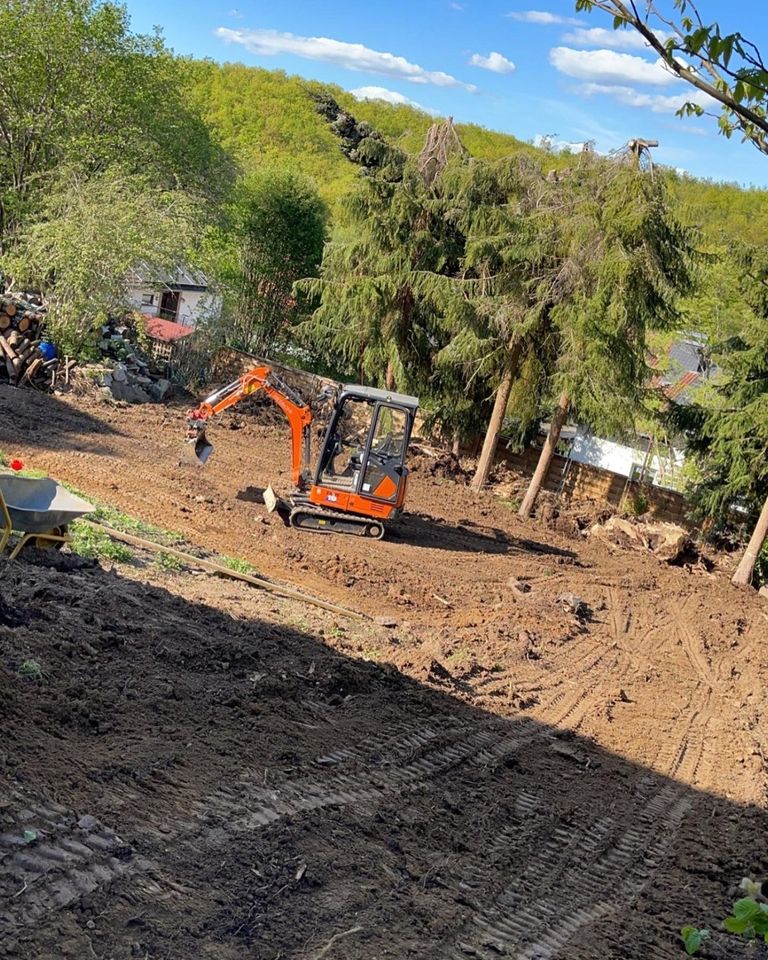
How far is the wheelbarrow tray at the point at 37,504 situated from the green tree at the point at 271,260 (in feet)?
73.7

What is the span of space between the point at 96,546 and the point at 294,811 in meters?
5.76

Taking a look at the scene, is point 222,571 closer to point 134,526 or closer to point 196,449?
point 134,526

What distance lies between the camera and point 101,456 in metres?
17.9

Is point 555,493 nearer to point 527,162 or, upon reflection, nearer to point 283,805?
point 527,162

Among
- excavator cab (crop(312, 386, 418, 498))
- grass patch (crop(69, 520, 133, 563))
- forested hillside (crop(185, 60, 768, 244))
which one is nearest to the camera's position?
grass patch (crop(69, 520, 133, 563))

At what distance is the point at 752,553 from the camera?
2114cm

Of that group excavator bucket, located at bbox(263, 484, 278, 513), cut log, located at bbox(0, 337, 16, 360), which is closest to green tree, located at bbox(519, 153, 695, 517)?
excavator bucket, located at bbox(263, 484, 278, 513)

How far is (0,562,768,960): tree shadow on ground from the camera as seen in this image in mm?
5203

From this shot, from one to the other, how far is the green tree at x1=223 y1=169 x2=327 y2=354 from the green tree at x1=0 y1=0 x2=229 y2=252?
123 inches

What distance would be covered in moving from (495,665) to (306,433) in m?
6.28

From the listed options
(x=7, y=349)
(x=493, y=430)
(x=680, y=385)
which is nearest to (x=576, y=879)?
(x=493, y=430)

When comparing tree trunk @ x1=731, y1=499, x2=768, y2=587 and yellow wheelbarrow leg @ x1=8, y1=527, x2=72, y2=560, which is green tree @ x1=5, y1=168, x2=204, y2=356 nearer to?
yellow wheelbarrow leg @ x1=8, y1=527, x2=72, y2=560

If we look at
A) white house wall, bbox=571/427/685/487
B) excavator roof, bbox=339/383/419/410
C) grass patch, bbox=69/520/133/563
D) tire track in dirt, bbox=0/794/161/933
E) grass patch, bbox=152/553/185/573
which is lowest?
grass patch, bbox=152/553/185/573

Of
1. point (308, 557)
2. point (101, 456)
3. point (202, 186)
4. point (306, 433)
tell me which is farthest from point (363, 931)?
point (202, 186)
